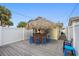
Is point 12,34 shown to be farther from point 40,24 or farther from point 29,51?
point 29,51

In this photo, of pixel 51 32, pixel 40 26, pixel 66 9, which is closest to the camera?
pixel 66 9

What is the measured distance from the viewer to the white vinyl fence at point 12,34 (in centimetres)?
880

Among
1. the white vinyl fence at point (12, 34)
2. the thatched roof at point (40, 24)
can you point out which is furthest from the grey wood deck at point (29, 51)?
the thatched roof at point (40, 24)

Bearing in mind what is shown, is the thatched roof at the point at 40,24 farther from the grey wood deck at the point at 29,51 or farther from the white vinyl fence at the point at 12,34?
the grey wood deck at the point at 29,51

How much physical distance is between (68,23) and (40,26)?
7.01 feet

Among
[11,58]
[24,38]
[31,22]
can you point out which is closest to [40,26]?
[31,22]

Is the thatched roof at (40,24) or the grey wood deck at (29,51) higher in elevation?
the thatched roof at (40,24)

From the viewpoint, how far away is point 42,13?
891 centimetres

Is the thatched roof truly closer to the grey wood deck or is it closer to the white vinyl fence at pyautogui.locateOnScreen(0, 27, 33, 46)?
the white vinyl fence at pyautogui.locateOnScreen(0, 27, 33, 46)

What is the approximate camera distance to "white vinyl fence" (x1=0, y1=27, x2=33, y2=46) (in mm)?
8805

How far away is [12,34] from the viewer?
1001cm

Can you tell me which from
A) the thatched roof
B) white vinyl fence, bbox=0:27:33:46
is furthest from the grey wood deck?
the thatched roof

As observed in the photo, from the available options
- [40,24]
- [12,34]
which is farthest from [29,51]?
[40,24]

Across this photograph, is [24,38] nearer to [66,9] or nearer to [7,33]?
[7,33]
